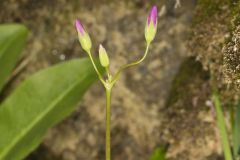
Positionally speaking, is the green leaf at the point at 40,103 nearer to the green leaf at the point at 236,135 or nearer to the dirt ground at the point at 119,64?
the dirt ground at the point at 119,64

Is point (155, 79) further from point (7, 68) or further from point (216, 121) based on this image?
point (7, 68)

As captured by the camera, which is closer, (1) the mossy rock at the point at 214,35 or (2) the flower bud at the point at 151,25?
(2) the flower bud at the point at 151,25

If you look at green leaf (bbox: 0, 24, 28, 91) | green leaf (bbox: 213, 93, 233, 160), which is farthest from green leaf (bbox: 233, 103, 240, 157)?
green leaf (bbox: 0, 24, 28, 91)

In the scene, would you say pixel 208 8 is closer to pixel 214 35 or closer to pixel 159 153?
pixel 214 35

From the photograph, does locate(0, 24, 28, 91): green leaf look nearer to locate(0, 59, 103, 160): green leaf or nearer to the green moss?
locate(0, 59, 103, 160): green leaf

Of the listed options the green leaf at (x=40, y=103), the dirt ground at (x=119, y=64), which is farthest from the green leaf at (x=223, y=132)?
the green leaf at (x=40, y=103)

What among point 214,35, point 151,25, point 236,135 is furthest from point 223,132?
point 151,25
